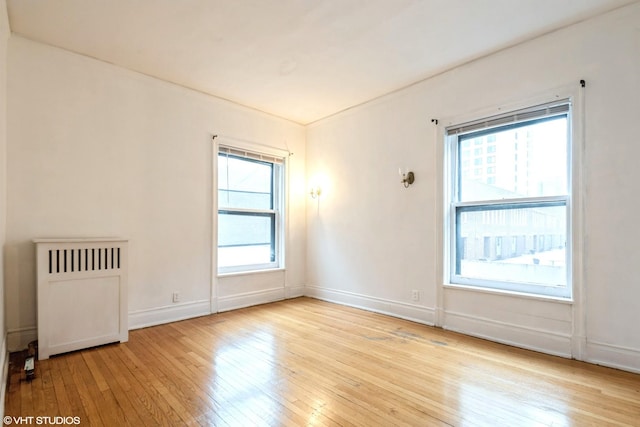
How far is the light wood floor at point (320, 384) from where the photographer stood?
194cm

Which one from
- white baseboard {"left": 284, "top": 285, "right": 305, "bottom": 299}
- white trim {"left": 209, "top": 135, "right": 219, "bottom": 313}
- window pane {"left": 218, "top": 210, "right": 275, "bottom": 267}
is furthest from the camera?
white baseboard {"left": 284, "top": 285, "right": 305, "bottom": 299}

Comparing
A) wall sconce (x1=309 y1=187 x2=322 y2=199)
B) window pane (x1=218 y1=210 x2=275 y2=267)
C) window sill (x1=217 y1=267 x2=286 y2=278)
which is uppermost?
wall sconce (x1=309 y1=187 x2=322 y2=199)

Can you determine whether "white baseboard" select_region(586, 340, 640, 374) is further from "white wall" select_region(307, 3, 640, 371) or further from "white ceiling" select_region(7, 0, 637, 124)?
"white ceiling" select_region(7, 0, 637, 124)

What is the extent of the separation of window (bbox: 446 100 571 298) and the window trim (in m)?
0.02

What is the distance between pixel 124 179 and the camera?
3.51 metres

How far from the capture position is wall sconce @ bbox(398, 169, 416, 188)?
390cm

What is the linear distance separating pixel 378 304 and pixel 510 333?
153cm

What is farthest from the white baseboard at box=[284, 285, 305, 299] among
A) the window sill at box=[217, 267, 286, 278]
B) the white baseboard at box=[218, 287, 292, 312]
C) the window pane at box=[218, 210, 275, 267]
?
the window pane at box=[218, 210, 275, 267]

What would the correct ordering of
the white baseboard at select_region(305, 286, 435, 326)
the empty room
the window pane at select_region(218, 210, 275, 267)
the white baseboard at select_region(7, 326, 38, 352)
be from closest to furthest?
1. the empty room
2. the white baseboard at select_region(7, 326, 38, 352)
3. the white baseboard at select_region(305, 286, 435, 326)
4. the window pane at select_region(218, 210, 275, 267)

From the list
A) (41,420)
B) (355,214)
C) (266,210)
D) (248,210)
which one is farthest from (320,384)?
(266,210)

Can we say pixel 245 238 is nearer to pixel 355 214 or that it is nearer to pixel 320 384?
pixel 355 214

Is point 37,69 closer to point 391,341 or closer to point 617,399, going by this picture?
point 391,341

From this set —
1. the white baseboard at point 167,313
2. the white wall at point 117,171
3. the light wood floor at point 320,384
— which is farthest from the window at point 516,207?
the white baseboard at point 167,313

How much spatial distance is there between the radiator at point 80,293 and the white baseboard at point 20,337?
0.36 metres
